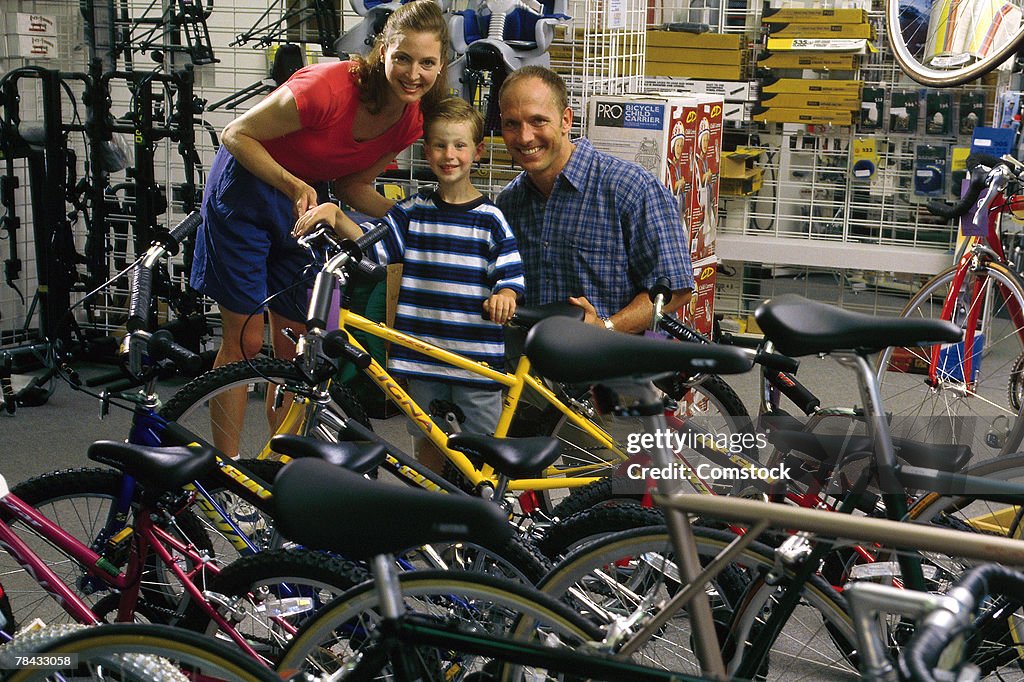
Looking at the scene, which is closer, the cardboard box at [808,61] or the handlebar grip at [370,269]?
the handlebar grip at [370,269]

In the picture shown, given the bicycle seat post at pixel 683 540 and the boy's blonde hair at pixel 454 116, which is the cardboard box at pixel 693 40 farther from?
the bicycle seat post at pixel 683 540

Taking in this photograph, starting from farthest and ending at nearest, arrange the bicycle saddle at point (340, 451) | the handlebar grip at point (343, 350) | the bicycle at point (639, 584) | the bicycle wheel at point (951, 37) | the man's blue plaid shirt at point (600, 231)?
the bicycle wheel at point (951, 37) → the man's blue plaid shirt at point (600, 231) → the handlebar grip at point (343, 350) → the bicycle saddle at point (340, 451) → the bicycle at point (639, 584)

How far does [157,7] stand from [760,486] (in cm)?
446

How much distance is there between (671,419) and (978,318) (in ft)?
7.33

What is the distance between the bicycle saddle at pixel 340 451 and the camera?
5.20ft

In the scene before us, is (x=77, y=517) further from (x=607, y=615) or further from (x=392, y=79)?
(x=392, y=79)

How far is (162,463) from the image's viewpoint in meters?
1.80

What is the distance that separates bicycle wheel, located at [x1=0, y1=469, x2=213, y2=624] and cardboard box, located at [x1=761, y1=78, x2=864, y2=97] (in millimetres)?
3922

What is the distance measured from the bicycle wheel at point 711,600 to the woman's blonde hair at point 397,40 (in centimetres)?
154

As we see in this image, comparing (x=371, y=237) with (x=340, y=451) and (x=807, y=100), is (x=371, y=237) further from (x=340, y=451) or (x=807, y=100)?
(x=807, y=100)

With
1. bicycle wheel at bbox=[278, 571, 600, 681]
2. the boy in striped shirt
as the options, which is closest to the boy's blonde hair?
the boy in striped shirt

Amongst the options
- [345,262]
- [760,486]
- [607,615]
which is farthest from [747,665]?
[345,262]

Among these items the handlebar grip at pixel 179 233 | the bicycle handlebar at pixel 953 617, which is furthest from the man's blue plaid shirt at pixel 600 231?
the bicycle handlebar at pixel 953 617

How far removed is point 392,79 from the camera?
2812 mm
